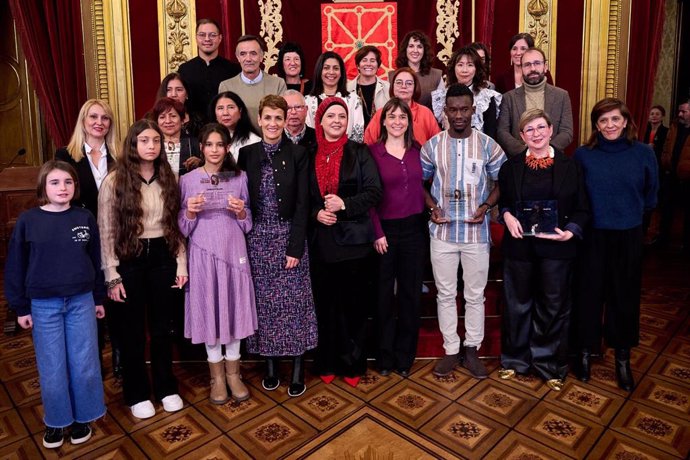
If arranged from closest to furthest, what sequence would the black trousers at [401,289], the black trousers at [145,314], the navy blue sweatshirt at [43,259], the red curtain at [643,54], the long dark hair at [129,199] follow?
the navy blue sweatshirt at [43,259], the long dark hair at [129,199], the black trousers at [145,314], the black trousers at [401,289], the red curtain at [643,54]

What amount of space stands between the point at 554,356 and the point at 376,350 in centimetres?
113

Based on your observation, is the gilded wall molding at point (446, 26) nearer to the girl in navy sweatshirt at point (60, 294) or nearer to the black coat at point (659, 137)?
the black coat at point (659, 137)

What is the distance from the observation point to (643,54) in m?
5.55

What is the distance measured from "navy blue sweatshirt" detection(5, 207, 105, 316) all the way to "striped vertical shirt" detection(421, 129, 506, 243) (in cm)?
207

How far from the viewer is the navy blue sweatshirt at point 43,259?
8.68ft

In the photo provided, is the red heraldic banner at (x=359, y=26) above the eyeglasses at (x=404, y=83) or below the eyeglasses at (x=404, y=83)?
above

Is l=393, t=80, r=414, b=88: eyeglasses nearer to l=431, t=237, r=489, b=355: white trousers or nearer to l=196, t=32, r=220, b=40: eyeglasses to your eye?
l=431, t=237, r=489, b=355: white trousers

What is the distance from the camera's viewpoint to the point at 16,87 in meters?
7.86

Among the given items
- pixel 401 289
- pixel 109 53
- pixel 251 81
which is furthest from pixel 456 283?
pixel 109 53

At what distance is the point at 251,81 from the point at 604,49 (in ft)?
12.6

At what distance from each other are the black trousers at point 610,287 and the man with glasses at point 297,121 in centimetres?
184

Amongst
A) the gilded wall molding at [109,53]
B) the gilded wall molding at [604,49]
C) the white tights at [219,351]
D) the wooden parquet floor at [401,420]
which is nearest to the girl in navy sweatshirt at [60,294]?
the wooden parquet floor at [401,420]

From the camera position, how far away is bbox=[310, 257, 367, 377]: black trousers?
10.9ft

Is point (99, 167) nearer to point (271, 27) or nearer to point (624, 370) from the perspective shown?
point (271, 27)
